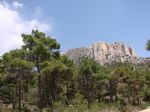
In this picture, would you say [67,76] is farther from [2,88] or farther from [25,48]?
[2,88]

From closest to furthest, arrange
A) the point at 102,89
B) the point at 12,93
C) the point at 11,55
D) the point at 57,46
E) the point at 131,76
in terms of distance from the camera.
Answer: the point at 11,55 < the point at 57,46 < the point at 12,93 < the point at 131,76 < the point at 102,89

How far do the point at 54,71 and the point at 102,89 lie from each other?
2782 cm

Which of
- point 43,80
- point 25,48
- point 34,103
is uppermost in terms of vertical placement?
point 25,48

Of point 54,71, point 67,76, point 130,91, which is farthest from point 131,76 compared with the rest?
point 54,71

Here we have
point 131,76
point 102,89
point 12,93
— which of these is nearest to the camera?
point 12,93

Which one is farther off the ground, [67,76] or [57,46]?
[57,46]

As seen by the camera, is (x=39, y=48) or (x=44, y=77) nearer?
(x=39, y=48)

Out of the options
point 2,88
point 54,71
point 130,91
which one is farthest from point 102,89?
point 54,71

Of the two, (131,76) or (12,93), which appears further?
(131,76)

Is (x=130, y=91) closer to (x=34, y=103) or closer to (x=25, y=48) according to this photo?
(x=34, y=103)

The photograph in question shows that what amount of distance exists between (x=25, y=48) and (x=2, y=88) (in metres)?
11.6

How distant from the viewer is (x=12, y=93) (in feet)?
156

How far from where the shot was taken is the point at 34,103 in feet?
145

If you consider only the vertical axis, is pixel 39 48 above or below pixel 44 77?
above
